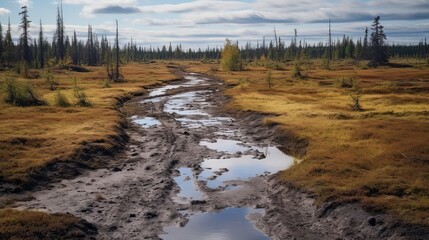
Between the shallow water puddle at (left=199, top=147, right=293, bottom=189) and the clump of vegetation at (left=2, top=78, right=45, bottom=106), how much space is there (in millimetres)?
29675

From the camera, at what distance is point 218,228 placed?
56.3 feet

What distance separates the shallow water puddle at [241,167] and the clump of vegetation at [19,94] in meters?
29.7

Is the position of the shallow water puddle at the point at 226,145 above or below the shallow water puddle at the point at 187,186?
above

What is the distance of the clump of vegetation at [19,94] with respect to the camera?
48.3 metres

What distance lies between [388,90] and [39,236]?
5874 cm

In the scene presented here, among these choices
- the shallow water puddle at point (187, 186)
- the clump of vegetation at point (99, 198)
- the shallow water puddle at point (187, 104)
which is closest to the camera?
the clump of vegetation at point (99, 198)

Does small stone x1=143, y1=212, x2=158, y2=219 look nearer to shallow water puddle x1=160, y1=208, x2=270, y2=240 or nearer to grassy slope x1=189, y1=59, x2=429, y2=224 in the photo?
shallow water puddle x1=160, y1=208, x2=270, y2=240

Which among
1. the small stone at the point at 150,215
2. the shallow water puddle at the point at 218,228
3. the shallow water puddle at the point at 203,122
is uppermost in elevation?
the shallow water puddle at the point at 203,122

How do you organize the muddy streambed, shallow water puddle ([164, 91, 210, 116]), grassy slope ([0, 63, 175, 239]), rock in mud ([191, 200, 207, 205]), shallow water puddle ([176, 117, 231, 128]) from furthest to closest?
shallow water puddle ([164, 91, 210, 116]), shallow water puddle ([176, 117, 231, 128]), rock in mud ([191, 200, 207, 205]), the muddy streambed, grassy slope ([0, 63, 175, 239])

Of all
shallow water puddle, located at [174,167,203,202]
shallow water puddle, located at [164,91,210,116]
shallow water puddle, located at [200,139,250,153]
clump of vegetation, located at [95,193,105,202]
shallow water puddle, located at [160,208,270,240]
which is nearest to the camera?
shallow water puddle, located at [160,208,270,240]

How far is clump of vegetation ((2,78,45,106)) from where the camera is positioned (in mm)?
48344

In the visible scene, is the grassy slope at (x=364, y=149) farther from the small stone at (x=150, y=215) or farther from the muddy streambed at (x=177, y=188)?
the small stone at (x=150, y=215)

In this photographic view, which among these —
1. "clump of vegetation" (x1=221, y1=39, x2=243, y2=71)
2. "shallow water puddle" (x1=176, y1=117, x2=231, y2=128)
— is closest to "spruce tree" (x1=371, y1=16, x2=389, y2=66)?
"clump of vegetation" (x1=221, y1=39, x2=243, y2=71)

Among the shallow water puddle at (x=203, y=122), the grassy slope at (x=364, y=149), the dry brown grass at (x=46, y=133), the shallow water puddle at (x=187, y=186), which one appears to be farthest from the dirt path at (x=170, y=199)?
the shallow water puddle at (x=203, y=122)
